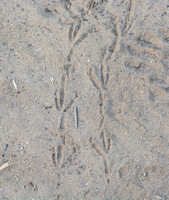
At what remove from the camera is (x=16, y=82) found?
3.08 metres

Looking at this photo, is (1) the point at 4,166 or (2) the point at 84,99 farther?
(2) the point at 84,99

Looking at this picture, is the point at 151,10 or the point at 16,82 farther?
the point at 151,10

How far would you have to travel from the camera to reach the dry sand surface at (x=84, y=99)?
2910mm

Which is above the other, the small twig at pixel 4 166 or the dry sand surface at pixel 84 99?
the dry sand surface at pixel 84 99

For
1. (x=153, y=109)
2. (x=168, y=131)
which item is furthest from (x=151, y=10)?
(x=168, y=131)

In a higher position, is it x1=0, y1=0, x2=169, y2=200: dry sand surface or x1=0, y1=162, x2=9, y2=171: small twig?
x1=0, y1=0, x2=169, y2=200: dry sand surface

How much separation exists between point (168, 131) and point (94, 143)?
2.56 ft

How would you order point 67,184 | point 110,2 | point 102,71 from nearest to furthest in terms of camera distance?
1. point 67,184
2. point 102,71
3. point 110,2

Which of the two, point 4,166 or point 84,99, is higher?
point 84,99

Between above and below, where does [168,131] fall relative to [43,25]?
below

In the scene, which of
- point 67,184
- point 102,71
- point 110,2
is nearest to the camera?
point 67,184

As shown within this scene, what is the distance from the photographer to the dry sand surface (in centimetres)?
291

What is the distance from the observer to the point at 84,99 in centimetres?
306

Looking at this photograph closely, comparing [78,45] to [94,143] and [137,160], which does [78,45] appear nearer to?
[94,143]
